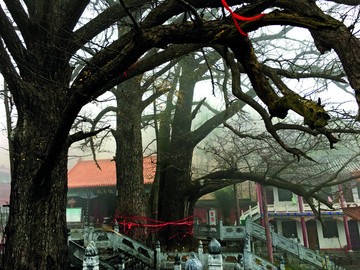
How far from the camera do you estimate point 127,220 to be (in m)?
9.23

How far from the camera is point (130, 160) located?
9.98 meters

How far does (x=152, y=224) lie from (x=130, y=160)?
8.92 feet

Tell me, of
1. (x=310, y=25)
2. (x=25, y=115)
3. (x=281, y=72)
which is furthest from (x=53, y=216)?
(x=281, y=72)

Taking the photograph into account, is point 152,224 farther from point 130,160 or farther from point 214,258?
point 214,258

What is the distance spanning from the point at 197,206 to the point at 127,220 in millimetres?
15979

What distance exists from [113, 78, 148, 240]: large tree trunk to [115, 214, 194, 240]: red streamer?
6 cm

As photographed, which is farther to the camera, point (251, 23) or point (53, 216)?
point (53, 216)

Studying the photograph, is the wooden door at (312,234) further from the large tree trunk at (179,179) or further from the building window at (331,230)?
the large tree trunk at (179,179)

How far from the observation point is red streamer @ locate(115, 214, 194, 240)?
30.1 feet

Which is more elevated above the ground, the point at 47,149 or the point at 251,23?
the point at 251,23

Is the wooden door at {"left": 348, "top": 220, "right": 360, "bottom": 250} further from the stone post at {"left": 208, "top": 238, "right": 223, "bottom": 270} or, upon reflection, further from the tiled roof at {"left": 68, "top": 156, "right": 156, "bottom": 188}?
the stone post at {"left": 208, "top": 238, "right": 223, "bottom": 270}

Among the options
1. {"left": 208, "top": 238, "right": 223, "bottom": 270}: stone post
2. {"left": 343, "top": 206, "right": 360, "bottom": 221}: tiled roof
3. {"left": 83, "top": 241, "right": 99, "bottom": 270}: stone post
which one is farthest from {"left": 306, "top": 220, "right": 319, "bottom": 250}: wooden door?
{"left": 83, "top": 241, "right": 99, "bottom": 270}: stone post

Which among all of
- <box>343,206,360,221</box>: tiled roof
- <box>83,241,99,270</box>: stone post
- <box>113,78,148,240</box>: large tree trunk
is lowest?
<box>343,206,360,221</box>: tiled roof

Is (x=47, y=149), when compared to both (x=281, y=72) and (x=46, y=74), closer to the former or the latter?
(x=46, y=74)
